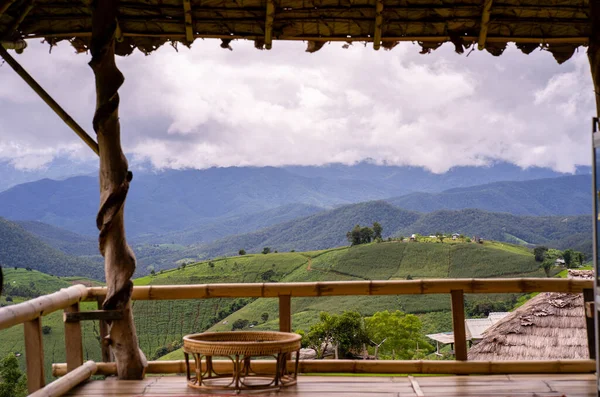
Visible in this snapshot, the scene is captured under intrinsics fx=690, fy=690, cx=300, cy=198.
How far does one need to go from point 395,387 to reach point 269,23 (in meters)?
2.20

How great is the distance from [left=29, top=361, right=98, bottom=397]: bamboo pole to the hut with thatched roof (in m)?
3.82

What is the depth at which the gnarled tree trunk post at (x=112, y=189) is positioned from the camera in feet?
12.4

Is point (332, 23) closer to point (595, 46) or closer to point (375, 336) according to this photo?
point (595, 46)

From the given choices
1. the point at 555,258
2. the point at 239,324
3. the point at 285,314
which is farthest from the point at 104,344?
the point at 555,258

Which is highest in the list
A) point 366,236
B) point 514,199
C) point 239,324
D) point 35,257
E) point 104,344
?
point 104,344

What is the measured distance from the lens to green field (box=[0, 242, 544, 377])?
32781mm

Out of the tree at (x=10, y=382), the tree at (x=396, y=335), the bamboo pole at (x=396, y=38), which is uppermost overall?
the bamboo pole at (x=396, y=38)

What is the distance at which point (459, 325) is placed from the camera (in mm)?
4180

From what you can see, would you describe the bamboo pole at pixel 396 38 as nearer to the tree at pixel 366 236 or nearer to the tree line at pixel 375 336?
the tree line at pixel 375 336

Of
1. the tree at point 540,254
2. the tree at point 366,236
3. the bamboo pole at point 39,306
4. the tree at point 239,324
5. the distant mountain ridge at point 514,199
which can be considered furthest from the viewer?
the distant mountain ridge at point 514,199

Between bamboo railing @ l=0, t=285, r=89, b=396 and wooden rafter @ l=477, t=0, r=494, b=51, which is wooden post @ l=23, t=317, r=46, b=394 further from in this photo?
wooden rafter @ l=477, t=0, r=494, b=51

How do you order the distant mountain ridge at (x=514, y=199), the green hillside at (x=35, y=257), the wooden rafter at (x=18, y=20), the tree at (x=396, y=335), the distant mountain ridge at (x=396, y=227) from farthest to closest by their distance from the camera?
the distant mountain ridge at (x=514, y=199) < the distant mountain ridge at (x=396, y=227) < the green hillside at (x=35, y=257) < the tree at (x=396, y=335) < the wooden rafter at (x=18, y=20)

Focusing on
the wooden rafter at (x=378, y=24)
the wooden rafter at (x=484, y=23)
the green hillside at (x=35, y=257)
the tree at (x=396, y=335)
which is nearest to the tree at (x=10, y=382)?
the tree at (x=396, y=335)

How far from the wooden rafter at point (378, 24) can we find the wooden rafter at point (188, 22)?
1094 mm
